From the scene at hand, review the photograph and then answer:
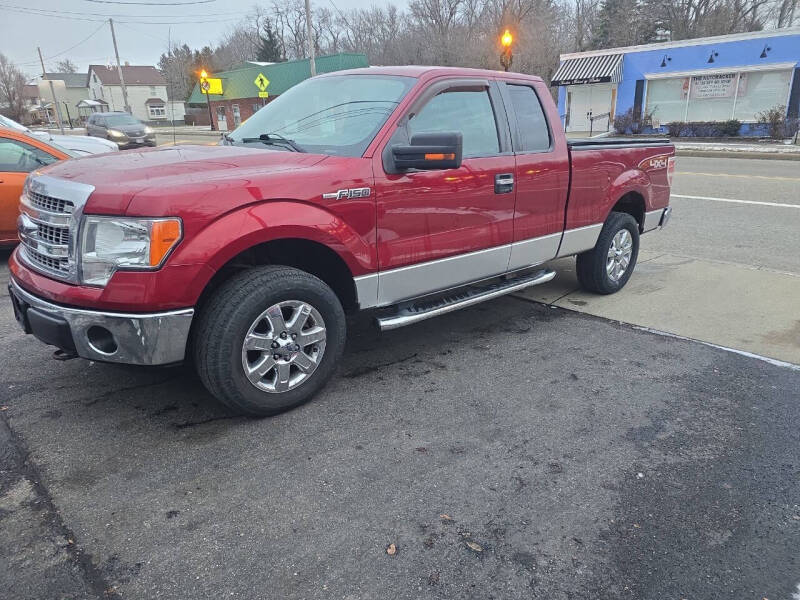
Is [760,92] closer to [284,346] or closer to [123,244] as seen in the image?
[284,346]

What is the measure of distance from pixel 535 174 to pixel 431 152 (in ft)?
4.66

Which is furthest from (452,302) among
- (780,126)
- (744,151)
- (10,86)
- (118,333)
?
(10,86)

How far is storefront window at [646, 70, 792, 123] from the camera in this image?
2673 cm

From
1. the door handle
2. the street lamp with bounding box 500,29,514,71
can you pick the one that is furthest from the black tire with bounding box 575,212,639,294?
the street lamp with bounding box 500,29,514,71

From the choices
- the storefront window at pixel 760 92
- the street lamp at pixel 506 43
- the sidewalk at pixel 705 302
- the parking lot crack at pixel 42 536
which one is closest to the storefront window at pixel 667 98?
the storefront window at pixel 760 92

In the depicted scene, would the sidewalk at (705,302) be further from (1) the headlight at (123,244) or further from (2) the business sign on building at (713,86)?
(2) the business sign on building at (713,86)

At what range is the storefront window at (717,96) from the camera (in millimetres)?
26734

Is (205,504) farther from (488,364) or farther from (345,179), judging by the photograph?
(488,364)

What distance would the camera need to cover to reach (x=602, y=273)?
5652mm

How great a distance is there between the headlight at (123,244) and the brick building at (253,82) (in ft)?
102

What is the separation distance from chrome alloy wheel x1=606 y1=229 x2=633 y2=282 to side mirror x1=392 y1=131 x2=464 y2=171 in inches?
108

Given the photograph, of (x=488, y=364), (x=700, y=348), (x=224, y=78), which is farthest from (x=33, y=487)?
(x=224, y=78)

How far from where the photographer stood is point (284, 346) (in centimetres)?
336

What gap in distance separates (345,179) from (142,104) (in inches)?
3664
